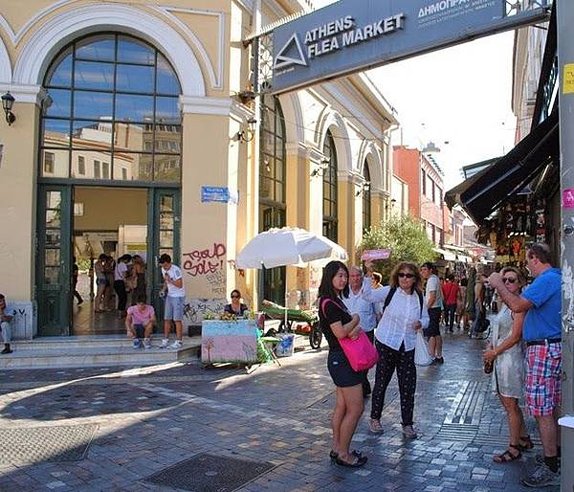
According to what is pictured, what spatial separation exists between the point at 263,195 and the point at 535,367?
11.1 meters

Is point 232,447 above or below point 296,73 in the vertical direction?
below

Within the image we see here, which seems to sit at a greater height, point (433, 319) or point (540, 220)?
point (540, 220)

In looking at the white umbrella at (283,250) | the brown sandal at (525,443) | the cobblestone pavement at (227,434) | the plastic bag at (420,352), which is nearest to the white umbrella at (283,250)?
the white umbrella at (283,250)

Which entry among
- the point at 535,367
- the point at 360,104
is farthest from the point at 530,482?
the point at 360,104

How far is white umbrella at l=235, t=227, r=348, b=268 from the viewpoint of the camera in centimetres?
1096

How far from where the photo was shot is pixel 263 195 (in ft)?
49.7

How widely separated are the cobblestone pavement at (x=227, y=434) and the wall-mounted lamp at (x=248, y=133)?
5211 mm

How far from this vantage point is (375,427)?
5992mm

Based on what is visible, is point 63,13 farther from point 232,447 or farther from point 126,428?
point 232,447

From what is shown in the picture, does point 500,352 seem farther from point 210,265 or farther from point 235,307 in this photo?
point 210,265

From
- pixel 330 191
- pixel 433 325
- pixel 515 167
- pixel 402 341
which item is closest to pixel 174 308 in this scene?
pixel 433 325

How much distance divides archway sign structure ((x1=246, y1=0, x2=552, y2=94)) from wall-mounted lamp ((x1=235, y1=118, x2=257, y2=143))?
81 cm

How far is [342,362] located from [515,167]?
13.4 ft

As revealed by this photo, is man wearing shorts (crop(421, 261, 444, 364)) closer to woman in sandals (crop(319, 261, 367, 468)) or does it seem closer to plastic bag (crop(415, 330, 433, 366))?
plastic bag (crop(415, 330, 433, 366))
